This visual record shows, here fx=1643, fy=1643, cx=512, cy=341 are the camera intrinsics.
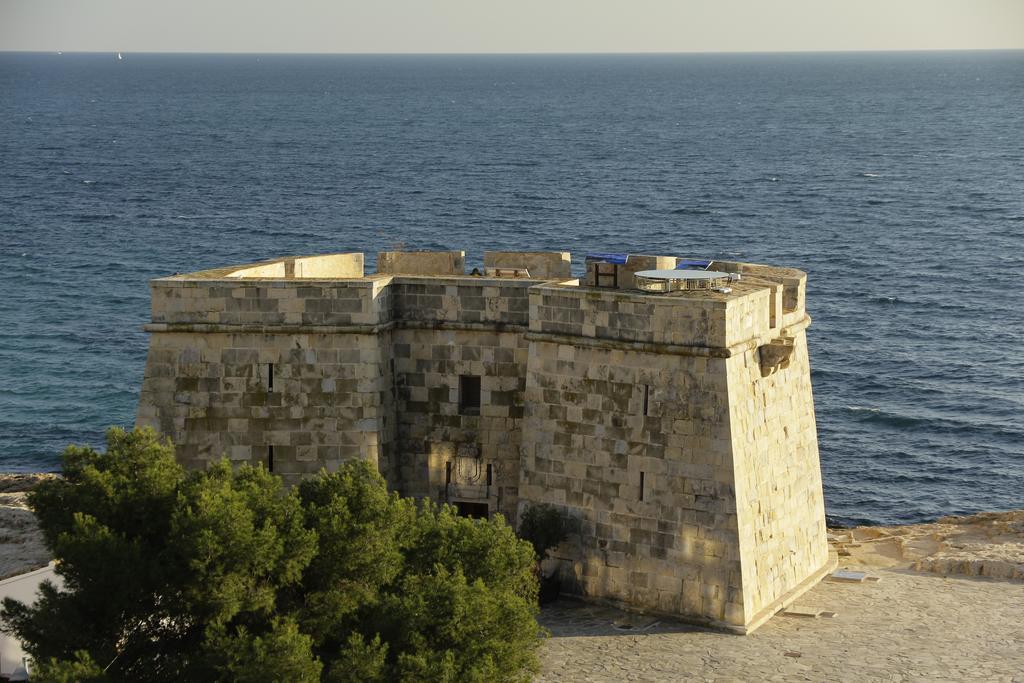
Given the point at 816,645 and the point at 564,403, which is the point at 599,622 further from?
the point at 564,403

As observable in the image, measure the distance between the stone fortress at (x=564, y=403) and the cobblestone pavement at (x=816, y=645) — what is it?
29.1 inches

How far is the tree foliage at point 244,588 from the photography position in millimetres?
27469

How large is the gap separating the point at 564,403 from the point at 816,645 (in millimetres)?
7307

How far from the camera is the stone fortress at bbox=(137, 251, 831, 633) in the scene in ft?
111

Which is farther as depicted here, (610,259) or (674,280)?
(610,259)

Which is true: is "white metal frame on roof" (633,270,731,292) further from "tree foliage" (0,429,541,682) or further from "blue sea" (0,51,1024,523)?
"blue sea" (0,51,1024,523)

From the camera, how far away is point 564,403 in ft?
116

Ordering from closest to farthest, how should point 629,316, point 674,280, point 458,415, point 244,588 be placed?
1. point 244,588
2. point 629,316
3. point 674,280
4. point 458,415

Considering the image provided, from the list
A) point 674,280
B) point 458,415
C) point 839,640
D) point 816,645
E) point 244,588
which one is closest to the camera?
point 244,588

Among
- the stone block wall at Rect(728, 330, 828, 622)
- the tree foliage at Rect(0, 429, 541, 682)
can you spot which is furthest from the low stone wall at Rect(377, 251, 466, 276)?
the tree foliage at Rect(0, 429, 541, 682)

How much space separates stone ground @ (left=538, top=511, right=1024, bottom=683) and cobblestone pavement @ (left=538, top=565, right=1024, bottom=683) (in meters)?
0.02

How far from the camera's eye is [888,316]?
285 feet

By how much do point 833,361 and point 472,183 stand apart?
241ft

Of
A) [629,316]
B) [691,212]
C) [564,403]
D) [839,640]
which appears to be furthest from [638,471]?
[691,212]
